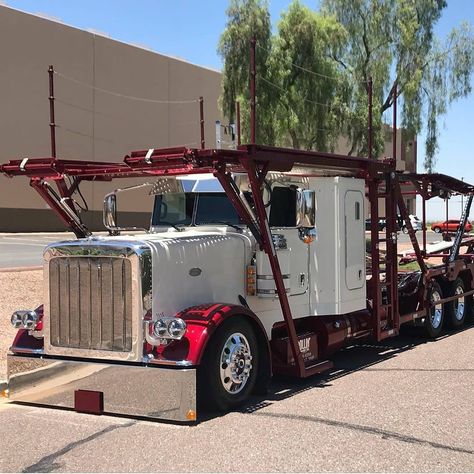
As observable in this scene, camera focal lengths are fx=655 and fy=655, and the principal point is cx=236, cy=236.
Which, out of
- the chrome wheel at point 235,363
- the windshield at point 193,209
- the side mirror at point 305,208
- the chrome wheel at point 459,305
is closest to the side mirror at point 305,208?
the side mirror at point 305,208

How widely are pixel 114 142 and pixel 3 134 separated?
8.33 metres

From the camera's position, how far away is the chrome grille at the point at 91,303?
5.96 m

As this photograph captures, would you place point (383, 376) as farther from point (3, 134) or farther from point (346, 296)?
point (3, 134)

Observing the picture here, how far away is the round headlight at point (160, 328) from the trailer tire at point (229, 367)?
0.44 meters

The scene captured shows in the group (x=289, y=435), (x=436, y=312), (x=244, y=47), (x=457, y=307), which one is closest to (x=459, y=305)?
(x=457, y=307)

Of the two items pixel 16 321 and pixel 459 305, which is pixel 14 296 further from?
pixel 459 305

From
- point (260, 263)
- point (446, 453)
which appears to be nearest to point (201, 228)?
point (260, 263)

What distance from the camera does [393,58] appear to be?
84.4 feet

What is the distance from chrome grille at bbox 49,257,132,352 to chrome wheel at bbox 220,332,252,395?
89 centimetres

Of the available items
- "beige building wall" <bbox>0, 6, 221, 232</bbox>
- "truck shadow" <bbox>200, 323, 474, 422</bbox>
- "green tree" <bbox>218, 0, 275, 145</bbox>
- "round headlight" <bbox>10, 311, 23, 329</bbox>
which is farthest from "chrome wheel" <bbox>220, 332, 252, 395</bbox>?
"beige building wall" <bbox>0, 6, 221, 232</bbox>

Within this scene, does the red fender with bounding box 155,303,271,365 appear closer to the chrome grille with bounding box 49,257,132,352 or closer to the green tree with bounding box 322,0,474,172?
the chrome grille with bounding box 49,257,132,352

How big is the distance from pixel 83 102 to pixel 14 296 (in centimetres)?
3369

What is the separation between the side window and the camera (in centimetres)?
729

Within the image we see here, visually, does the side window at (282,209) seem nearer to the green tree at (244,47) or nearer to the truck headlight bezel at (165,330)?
the truck headlight bezel at (165,330)
